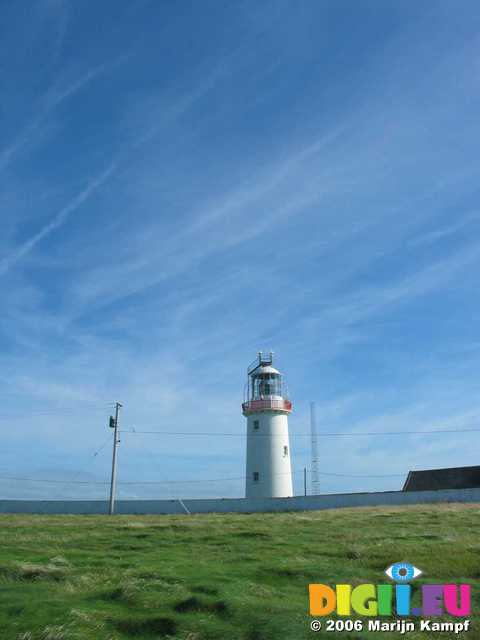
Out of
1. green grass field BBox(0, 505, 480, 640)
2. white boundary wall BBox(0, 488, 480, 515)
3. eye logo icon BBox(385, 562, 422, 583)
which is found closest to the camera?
green grass field BBox(0, 505, 480, 640)

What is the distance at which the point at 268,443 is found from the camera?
44.3 meters

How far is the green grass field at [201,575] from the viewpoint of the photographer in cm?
905

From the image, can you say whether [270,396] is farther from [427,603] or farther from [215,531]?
[427,603]

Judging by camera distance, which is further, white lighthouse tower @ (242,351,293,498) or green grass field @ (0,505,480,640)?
white lighthouse tower @ (242,351,293,498)

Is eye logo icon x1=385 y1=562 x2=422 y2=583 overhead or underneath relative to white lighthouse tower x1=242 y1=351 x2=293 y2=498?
underneath

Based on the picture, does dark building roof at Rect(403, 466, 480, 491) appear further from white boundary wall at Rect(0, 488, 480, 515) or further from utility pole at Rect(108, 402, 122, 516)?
utility pole at Rect(108, 402, 122, 516)

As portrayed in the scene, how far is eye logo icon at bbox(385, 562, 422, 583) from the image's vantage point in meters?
12.4

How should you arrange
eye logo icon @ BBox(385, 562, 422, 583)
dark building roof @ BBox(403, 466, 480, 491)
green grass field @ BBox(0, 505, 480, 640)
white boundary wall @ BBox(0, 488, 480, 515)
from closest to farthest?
1. green grass field @ BBox(0, 505, 480, 640)
2. eye logo icon @ BBox(385, 562, 422, 583)
3. white boundary wall @ BBox(0, 488, 480, 515)
4. dark building roof @ BBox(403, 466, 480, 491)

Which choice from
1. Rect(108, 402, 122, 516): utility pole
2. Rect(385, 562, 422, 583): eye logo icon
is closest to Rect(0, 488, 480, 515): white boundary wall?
Rect(108, 402, 122, 516): utility pole

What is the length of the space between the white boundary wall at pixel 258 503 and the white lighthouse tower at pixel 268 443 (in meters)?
3.33

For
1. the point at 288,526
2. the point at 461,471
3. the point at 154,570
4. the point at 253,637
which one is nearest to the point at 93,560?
the point at 154,570

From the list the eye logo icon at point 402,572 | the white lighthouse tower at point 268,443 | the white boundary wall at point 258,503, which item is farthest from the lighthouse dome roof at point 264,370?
the eye logo icon at point 402,572

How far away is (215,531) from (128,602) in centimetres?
1314

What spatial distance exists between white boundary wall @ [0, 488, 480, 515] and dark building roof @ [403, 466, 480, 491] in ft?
31.1
